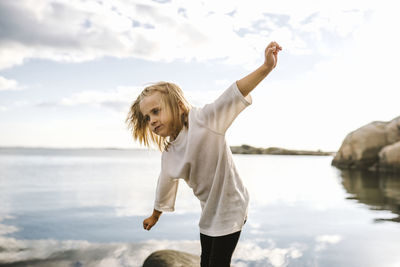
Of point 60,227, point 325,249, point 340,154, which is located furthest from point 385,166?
point 60,227

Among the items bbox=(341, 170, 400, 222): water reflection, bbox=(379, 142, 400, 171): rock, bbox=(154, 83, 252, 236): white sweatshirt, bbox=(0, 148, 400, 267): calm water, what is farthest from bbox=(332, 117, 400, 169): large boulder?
bbox=(154, 83, 252, 236): white sweatshirt

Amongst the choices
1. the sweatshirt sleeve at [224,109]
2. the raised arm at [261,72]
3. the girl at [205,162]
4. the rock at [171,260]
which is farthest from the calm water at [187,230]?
the raised arm at [261,72]

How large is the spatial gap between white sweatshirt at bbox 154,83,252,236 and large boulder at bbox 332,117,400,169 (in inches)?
683

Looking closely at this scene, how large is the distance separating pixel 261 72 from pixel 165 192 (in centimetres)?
134

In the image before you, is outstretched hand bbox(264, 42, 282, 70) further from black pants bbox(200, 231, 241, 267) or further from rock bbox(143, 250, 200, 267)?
rock bbox(143, 250, 200, 267)

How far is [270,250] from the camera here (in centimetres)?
464

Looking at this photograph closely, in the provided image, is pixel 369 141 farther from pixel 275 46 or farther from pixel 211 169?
pixel 275 46

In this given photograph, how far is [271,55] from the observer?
1.97 metres

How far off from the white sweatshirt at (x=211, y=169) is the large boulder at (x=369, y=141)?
1736 centimetres

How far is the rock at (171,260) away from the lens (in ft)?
12.3

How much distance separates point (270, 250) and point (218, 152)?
282 cm

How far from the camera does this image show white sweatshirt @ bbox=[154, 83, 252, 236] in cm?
221

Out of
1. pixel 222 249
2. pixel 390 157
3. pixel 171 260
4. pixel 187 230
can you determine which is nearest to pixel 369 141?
pixel 390 157

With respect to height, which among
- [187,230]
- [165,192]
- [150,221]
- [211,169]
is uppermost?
[211,169]
